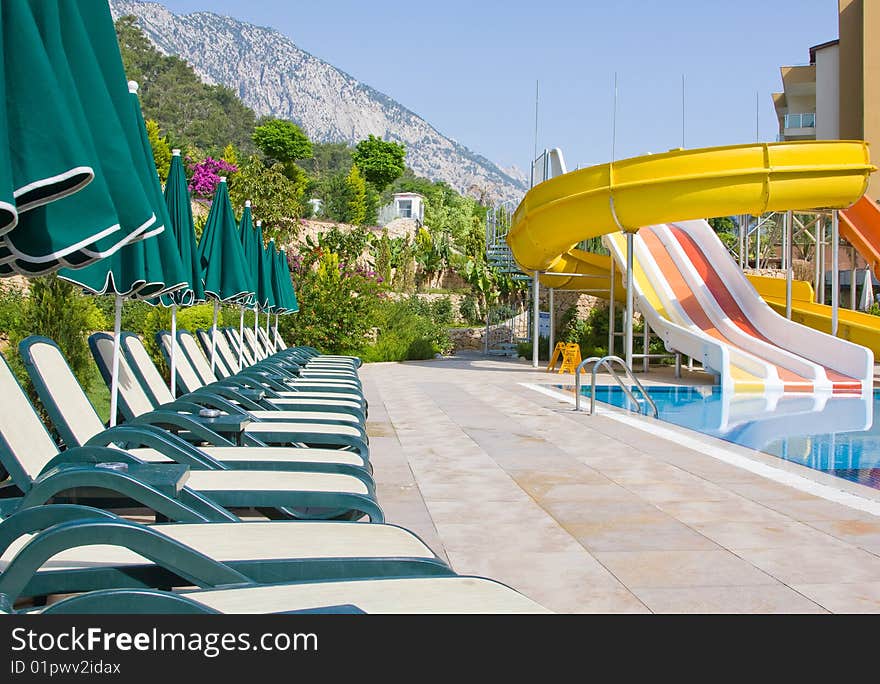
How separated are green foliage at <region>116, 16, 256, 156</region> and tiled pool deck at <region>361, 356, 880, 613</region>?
70285 millimetres

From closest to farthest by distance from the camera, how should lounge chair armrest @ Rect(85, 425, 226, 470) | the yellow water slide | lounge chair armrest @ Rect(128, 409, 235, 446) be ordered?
lounge chair armrest @ Rect(85, 425, 226, 470) < lounge chair armrest @ Rect(128, 409, 235, 446) < the yellow water slide

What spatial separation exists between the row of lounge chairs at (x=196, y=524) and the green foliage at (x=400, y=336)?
18.2m

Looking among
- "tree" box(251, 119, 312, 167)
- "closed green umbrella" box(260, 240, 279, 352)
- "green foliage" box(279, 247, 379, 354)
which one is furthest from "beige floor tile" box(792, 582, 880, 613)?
"tree" box(251, 119, 312, 167)

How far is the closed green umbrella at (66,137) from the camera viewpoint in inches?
90.4

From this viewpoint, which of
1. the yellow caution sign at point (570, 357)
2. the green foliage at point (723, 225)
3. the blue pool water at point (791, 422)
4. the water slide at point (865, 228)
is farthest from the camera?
the green foliage at point (723, 225)

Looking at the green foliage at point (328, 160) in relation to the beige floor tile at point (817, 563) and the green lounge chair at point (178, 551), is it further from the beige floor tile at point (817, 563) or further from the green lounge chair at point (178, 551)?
the green lounge chair at point (178, 551)

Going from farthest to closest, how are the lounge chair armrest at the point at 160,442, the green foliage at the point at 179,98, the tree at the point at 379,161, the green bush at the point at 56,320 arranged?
the green foliage at the point at 179,98 < the tree at the point at 379,161 < the green bush at the point at 56,320 < the lounge chair armrest at the point at 160,442

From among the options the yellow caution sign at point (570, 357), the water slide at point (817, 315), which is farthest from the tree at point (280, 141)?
the yellow caution sign at point (570, 357)

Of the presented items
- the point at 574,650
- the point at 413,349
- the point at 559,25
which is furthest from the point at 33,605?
the point at 413,349

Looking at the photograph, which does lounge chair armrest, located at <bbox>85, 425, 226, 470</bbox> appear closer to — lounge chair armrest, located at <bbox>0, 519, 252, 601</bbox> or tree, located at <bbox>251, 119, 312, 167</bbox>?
lounge chair armrest, located at <bbox>0, 519, 252, 601</bbox>

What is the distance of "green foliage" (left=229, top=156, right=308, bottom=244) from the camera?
3669 centimetres

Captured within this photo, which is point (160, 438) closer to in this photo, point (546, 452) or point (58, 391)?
point (58, 391)

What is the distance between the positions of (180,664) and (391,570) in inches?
36.5

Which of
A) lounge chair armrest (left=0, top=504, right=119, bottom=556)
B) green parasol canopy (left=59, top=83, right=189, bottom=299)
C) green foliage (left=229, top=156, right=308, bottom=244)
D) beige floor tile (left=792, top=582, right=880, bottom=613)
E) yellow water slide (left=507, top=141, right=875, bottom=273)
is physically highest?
green foliage (left=229, top=156, right=308, bottom=244)
